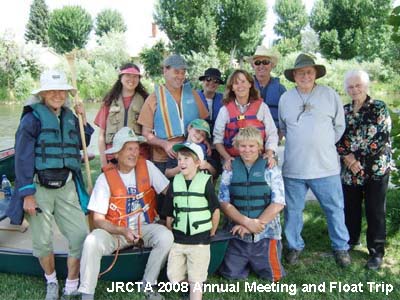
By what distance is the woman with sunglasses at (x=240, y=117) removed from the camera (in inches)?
139

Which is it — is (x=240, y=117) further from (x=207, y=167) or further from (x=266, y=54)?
(x=266, y=54)

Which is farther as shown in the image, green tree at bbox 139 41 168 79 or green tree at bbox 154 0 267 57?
green tree at bbox 139 41 168 79

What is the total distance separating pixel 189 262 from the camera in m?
3.05

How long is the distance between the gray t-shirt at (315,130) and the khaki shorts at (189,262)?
43.2 inches

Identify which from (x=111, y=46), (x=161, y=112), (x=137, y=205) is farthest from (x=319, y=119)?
(x=111, y=46)

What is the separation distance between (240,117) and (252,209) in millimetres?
774

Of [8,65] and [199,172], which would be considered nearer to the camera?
[199,172]

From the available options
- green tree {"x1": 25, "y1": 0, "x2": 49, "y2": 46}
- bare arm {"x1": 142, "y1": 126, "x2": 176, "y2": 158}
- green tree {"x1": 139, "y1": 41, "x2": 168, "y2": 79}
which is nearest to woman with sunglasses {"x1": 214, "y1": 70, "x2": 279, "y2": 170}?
bare arm {"x1": 142, "y1": 126, "x2": 176, "y2": 158}

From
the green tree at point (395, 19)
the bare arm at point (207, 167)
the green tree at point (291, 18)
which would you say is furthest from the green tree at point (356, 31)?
the bare arm at point (207, 167)

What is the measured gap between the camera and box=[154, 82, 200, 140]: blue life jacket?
12.3ft

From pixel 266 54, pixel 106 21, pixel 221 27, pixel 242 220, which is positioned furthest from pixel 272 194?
pixel 106 21

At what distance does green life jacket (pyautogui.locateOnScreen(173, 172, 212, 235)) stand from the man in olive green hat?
0.93 metres

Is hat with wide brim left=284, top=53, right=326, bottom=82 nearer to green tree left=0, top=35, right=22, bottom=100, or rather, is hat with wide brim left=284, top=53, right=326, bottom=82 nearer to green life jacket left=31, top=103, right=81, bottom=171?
green life jacket left=31, top=103, right=81, bottom=171

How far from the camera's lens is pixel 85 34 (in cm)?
4553
